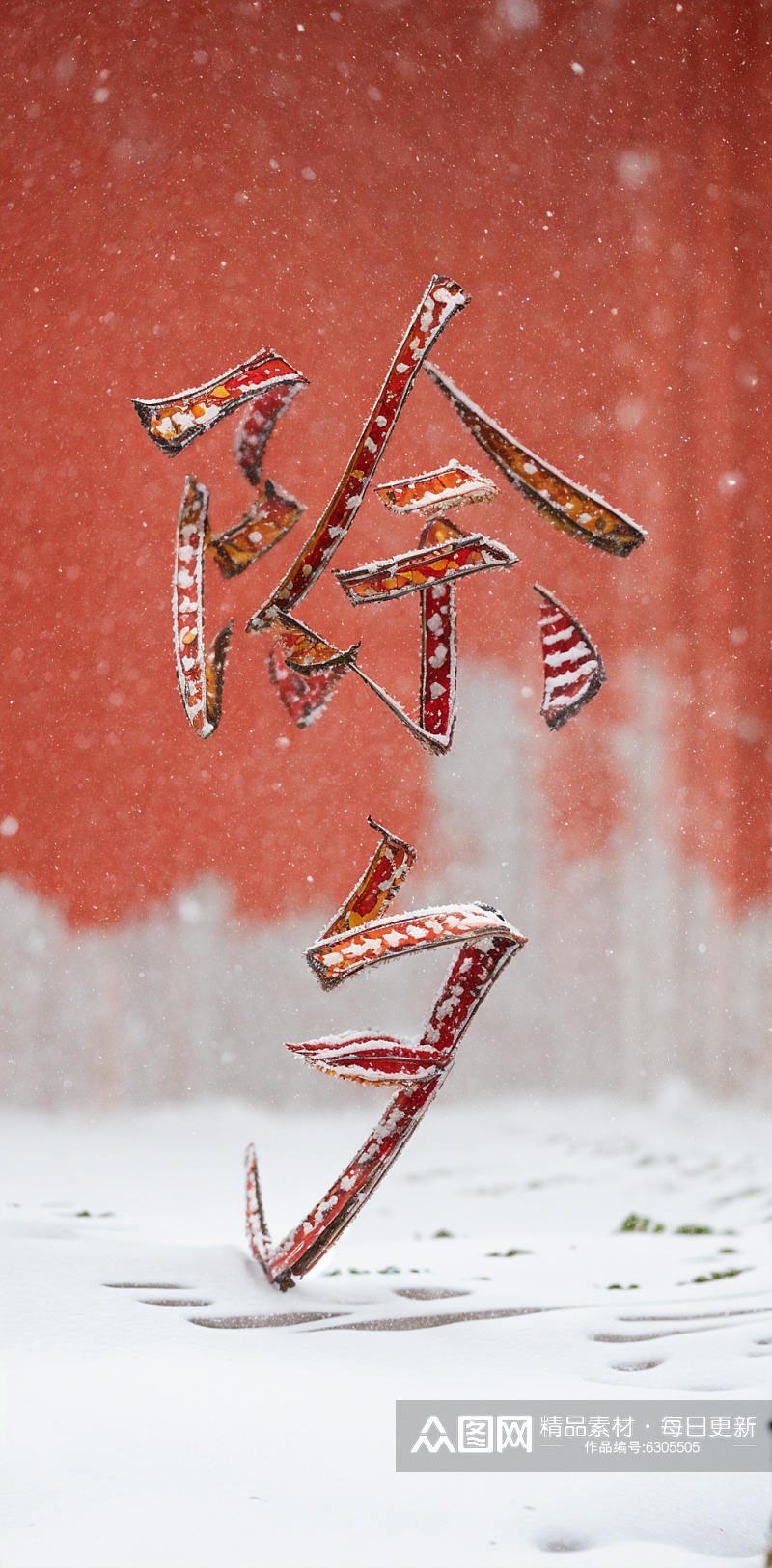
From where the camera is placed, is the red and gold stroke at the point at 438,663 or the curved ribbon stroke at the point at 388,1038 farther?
the red and gold stroke at the point at 438,663

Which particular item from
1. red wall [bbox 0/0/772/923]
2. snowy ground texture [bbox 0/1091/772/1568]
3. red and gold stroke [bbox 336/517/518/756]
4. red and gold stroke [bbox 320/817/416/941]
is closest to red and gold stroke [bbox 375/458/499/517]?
red and gold stroke [bbox 336/517/518/756]

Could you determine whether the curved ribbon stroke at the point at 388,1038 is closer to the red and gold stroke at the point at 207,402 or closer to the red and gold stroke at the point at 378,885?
the red and gold stroke at the point at 378,885

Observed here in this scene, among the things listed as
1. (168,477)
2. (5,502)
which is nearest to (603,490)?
(168,477)

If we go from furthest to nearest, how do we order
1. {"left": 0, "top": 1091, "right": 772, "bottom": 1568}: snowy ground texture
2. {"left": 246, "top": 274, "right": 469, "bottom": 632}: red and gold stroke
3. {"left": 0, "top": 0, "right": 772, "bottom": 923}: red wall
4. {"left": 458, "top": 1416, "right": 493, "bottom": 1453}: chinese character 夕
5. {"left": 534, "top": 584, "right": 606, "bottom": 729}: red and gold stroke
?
{"left": 0, "top": 0, "right": 772, "bottom": 923}: red wall
{"left": 534, "top": 584, "right": 606, "bottom": 729}: red and gold stroke
{"left": 246, "top": 274, "right": 469, "bottom": 632}: red and gold stroke
{"left": 458, "top": 1416, "right": 493, "bottom": 1453}: chinese character 夕
{"left": 0, "top": 1091, "right": 772, "bottom": 1568}: snowy ground texture

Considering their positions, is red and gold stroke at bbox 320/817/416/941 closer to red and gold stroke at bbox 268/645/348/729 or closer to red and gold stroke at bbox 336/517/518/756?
red and gold stroke at bbox 336/517/518/756

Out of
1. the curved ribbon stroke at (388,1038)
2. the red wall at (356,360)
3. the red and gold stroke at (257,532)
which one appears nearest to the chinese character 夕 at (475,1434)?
the curved ribbon stroke at (388,1038)

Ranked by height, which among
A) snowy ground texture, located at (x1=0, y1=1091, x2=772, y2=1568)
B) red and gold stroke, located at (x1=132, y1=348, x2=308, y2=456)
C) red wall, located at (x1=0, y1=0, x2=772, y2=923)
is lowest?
snowy ground texture, located at (x1=0, y1=1091, x2=772, y2=1568)

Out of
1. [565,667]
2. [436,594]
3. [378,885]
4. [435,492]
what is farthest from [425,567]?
[378,885]

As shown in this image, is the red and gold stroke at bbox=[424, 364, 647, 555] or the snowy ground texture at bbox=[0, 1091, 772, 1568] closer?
the snowy ground texture at bbox=[0, 1091, 772, 1568]
